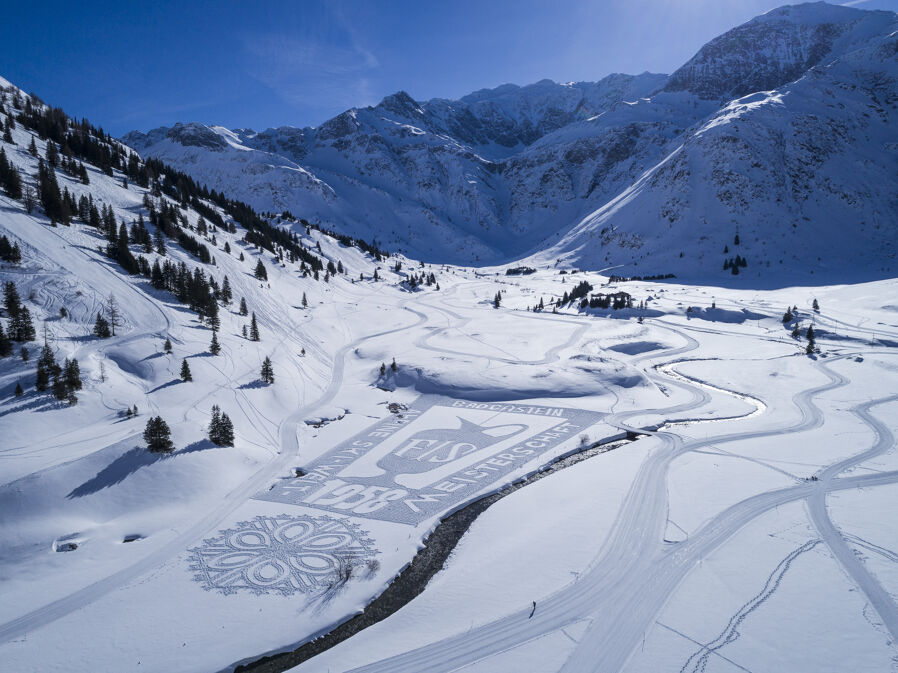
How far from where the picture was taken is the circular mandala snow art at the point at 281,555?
1480 cm

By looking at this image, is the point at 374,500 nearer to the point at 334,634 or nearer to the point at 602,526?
the point at 334,634

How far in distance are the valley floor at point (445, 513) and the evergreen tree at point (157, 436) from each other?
0.60 metres

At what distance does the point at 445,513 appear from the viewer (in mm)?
19641

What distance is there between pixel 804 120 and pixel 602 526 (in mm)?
178965

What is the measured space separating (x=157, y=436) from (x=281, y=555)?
32.3 feet

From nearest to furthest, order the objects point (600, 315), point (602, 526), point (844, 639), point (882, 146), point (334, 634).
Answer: point (844, 639), point (334, 634), point (602, 526), point (600, 315), point (882, 146)

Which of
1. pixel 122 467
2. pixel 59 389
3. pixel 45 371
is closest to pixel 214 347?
pixel 45 371

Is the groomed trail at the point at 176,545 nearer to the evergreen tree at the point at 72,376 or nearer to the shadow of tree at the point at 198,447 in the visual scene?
the shadow of tree at the point at 198,447

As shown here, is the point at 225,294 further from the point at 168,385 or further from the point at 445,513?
the point at 445,513

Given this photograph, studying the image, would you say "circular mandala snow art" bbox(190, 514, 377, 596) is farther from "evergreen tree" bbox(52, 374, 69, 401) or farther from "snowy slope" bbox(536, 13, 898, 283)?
"snowy slope" bbox(536, 13, 898, 283)

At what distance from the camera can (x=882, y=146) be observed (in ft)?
423

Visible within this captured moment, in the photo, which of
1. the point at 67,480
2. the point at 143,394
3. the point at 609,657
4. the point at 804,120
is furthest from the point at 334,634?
the point at 804,120

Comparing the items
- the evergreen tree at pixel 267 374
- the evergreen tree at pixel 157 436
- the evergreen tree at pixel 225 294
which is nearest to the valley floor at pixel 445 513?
the evergreen tree at pixel 157 436

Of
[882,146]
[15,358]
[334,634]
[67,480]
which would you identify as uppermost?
[882,146]
